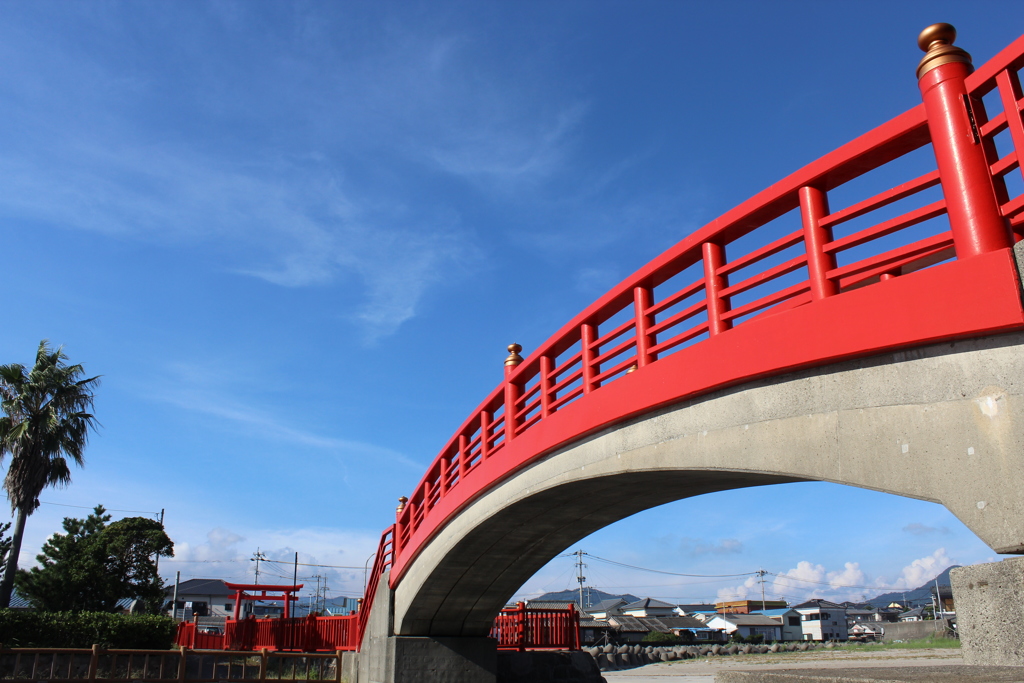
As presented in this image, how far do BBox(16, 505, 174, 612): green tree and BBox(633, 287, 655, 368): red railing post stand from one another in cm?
2450

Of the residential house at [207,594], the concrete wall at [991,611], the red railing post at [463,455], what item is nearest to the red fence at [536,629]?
the red railing post at [463,455]

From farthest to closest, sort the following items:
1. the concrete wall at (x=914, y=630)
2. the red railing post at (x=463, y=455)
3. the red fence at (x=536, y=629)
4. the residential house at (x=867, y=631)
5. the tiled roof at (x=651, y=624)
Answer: the residential house at (x=867, y=631)
the tiled roof at (x=651, y=624)
the concrete wall at (x=914, y=630)
the red fence at (x=536, y=629)
the red railing post at (x=463, y=455)

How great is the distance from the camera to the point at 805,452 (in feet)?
14.8

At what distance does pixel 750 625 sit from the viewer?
72.9m

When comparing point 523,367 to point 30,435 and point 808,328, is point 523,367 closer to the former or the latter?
point 808,328

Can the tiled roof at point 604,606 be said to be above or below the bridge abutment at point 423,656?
above

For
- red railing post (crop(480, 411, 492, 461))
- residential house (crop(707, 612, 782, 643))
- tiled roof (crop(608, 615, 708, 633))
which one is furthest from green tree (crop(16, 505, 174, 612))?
residential house (crop(707, 612, 782, 643))

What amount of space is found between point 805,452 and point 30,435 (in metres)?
23.7

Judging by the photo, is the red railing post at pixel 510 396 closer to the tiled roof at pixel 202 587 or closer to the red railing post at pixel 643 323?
the red railing post at pixel 643 323

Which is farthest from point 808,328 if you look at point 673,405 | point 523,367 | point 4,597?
point 4,597

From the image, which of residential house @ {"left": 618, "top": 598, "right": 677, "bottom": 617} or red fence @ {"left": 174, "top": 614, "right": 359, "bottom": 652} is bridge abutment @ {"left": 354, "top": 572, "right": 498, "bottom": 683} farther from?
residential house @ {"left": 618, "top": 598, "right": 677, "bottom": 617}

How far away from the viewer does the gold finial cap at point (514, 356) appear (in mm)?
9433

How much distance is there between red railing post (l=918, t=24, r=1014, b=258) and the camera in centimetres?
386

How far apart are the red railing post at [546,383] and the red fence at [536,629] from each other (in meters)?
7.79
